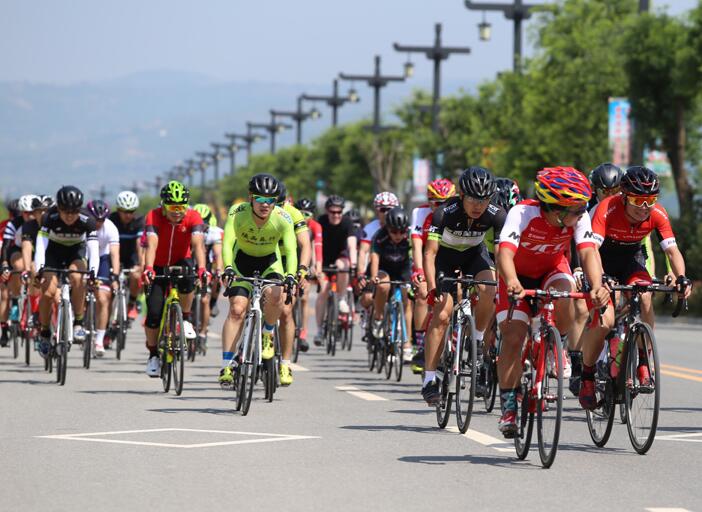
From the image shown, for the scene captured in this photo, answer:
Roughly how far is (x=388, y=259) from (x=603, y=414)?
744 centimetres

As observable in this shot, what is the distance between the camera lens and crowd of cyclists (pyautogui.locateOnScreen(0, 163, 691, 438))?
33.5 ft

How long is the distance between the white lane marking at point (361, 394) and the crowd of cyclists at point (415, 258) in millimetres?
604

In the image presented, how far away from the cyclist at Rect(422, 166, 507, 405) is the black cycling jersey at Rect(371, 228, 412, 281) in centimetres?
496

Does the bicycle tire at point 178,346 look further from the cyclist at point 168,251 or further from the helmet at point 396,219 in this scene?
the helmet at point 396,219

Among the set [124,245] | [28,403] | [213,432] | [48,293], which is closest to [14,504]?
[213,432]

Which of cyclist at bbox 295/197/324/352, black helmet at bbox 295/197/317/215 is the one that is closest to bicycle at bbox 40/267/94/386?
cyclist at bbox 295/197/324/352

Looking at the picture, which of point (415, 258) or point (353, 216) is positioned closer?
point (415, 258)

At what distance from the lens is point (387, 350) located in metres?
17.2

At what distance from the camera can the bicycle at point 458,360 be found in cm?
1126

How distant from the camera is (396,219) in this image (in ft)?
57.9

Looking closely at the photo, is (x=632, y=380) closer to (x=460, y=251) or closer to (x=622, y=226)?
(x=622, y=226)

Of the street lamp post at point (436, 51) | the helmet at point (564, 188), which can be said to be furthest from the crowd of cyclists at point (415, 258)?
the street lamp post at point (436, 51)

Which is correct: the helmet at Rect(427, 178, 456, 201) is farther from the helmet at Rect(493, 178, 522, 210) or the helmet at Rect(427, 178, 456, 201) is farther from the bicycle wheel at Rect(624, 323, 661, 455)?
the bicycle wheel at Rect(624, 323, 661, 455)

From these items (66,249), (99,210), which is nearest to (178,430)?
(66,249)
